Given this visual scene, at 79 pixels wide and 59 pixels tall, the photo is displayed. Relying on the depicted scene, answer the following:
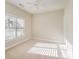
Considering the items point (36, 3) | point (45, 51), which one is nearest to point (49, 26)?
point (36, 3)

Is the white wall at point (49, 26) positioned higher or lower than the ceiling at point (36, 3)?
lower

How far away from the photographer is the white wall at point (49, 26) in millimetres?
7599

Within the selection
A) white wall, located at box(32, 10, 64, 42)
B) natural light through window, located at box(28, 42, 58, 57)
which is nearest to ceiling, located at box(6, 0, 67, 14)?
white wall, located at box(32, 10, 64, 42)

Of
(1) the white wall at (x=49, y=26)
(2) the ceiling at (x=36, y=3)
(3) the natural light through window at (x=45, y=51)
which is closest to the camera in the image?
(3) the natural light through window at (x=45, y=51)

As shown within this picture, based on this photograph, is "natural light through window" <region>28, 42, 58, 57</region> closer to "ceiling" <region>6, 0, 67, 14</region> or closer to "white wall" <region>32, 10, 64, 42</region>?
"ceiling" <region>6, 0, 67, 14</region>

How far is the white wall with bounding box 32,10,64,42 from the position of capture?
24.9 feet

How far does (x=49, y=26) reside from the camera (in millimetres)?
8094

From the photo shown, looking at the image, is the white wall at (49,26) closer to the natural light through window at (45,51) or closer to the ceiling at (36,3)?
the ceiling at (36,3)

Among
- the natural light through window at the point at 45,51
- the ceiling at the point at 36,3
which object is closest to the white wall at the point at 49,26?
the ceiling at the point at 36,3

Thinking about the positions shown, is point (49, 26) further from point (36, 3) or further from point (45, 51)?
point (45, 51)

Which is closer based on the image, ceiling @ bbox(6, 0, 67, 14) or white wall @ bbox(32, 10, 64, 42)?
ceiling @ bbox(6, 0, 67, 14)

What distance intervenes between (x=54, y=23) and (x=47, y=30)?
869mm

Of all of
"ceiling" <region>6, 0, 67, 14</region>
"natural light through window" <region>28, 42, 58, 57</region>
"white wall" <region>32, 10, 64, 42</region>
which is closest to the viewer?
"natural light through window" <region>28, 42, 58, 57</region>
